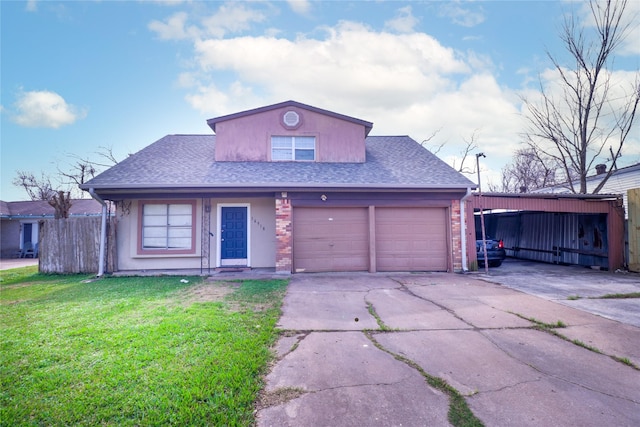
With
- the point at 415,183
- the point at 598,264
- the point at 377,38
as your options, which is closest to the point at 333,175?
the point at 415,183

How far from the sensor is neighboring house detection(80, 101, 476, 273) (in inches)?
365

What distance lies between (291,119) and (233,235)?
4829 millimetres

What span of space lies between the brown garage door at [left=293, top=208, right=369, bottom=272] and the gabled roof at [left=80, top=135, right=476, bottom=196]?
3.22 feet

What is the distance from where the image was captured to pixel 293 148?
441 inches

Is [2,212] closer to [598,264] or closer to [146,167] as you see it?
[146,167]

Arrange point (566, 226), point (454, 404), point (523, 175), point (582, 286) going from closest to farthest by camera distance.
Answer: point (454, 404), point (582, 286), point (566, 226), point (523, 175)

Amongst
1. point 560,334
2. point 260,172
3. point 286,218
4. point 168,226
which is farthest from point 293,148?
point 560,334

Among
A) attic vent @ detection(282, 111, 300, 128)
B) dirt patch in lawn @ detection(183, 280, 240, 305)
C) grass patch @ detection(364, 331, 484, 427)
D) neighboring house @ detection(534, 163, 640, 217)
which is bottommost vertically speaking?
grass patch @ detection(364, 331, 484, 427)

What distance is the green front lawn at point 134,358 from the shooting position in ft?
7.54

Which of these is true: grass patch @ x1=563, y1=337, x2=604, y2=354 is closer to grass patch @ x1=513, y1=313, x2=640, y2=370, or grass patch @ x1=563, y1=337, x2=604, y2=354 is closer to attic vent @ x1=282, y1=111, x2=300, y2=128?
grass patch @ x1=513, y1=313, x2=640, y2=370

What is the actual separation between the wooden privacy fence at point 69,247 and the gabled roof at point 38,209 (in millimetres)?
11144

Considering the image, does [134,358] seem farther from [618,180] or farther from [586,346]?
[618,180]

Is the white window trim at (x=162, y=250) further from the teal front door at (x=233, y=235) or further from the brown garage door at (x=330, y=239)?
the brown garage door at (x=330, y=239)

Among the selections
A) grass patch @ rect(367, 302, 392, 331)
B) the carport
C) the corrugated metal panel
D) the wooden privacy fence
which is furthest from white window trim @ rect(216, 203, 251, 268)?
the corrugated metal panel
